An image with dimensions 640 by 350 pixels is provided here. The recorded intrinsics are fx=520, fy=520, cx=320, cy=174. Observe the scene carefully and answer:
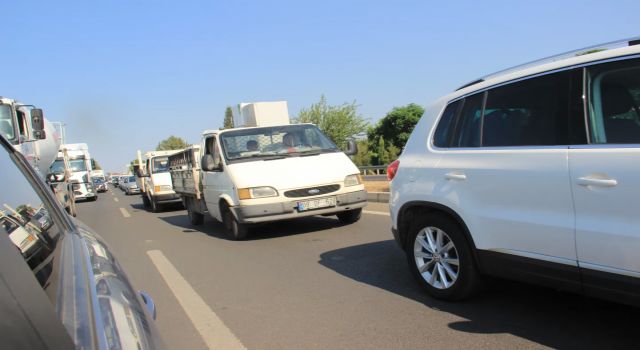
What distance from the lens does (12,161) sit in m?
2.41

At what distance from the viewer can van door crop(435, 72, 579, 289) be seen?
133 inches

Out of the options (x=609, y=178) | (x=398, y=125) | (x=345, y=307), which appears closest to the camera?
(x=609, y=178)

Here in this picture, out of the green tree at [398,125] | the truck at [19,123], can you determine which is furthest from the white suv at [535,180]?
the green tree at [398,125]

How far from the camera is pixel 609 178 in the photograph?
303 centimetres

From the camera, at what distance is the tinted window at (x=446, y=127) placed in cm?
441

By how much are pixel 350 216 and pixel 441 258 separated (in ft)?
16.0

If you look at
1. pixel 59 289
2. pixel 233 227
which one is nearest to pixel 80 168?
pixel 233 227

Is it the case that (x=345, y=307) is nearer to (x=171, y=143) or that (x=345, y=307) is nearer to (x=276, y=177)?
(x=276, y=177)

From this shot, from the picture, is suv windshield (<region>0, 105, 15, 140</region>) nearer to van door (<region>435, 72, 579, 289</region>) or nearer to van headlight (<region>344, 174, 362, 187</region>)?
van headlight (<region>344, 174, 362, 187</region>)

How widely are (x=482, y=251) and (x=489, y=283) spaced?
0.56 meters

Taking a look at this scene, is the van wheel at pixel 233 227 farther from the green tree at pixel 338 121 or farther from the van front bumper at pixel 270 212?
the green tree at pixel 338 121

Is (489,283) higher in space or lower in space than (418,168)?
lower

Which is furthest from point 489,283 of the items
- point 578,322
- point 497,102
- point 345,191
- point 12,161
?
point 345,191

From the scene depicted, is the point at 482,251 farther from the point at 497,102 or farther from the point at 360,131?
the point at 360,131
